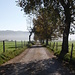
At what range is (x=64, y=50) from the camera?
98.2 ft

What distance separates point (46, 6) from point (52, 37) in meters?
52.1

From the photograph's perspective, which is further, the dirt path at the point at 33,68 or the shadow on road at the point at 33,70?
the dirt path at the point at 33,68

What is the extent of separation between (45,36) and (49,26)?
5.48 metres

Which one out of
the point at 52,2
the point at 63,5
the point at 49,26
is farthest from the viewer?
the point at 49,26

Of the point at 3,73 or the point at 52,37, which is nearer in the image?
the point at 3,73

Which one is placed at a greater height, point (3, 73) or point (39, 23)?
point (39, 23)

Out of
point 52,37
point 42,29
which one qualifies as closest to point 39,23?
point 42,29

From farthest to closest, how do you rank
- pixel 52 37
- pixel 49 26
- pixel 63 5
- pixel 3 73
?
pixel 52 37 → pixel 49 26 → pixel 63 5 → pixel 3 73

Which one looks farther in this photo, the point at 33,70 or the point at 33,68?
the point at 33,68

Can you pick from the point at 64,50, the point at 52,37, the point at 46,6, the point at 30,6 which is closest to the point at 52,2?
the point at 46,6

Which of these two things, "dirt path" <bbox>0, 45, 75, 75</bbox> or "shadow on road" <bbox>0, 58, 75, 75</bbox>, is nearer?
"shadow on road" <bbox>0, 58, 75, 75</bbox>

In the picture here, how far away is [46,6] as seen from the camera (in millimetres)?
27609

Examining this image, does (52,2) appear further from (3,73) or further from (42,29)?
(42,29)

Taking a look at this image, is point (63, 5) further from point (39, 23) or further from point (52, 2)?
point (39, 23)
